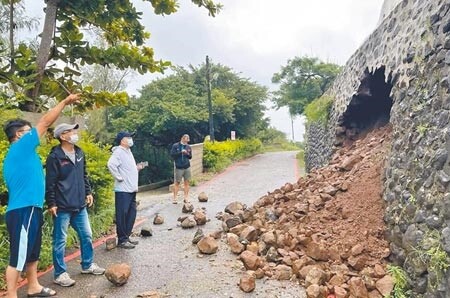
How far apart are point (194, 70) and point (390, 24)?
20596 mm

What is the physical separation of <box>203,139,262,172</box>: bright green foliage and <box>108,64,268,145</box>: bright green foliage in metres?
1.87

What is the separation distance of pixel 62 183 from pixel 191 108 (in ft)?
55.5

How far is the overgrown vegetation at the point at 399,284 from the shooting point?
349 cm

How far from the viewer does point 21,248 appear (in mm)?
3432

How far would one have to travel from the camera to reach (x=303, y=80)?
A: 2614 centimetres

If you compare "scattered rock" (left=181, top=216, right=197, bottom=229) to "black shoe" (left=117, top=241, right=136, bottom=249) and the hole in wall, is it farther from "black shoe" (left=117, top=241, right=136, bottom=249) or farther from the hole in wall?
the hole in wall

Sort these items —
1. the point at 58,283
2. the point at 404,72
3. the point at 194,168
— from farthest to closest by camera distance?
the point at 194,168 → the point at 404,72 → the point at 58,283

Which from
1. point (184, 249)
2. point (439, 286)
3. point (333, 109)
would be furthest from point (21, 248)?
point (333, 109)

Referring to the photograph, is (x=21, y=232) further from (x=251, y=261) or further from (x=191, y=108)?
(x=191, y=108)

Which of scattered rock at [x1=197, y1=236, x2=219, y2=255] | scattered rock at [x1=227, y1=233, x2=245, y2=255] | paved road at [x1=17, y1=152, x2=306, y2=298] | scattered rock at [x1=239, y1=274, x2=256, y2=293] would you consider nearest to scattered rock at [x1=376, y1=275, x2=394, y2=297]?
paved road at [x1=17, y1=152, x2=306, y2=298]

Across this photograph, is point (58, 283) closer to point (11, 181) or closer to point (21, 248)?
point (21, 248)

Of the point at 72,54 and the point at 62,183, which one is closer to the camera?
the point at 62,183

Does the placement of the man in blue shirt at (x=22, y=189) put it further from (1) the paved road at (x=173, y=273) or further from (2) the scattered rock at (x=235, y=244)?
(2) the scattered rock at (x=235, y=244)

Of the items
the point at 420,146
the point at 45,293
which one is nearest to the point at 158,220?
the point at 45,293
